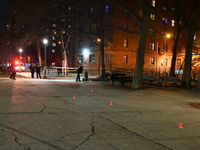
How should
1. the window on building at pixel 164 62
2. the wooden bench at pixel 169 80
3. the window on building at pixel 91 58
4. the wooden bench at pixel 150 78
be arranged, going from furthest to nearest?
the window on building at pixel 164 62, the window on building at pixel 91 58, the wooden bench at pixel 150 78, the wooden bench at pixel 169 80

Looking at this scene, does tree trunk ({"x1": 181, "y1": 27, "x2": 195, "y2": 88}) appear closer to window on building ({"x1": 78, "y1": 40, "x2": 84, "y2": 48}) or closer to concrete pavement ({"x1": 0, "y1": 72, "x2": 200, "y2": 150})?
concrete pavement ({"x1": 0, "y1": 72, "x2": 200, "y2": 150})

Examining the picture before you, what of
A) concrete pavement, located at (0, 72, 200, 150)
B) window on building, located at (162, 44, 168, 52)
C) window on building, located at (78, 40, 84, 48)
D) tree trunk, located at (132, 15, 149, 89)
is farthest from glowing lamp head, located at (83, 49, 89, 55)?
concrete pavement, located at (0, 72, 200, 150)

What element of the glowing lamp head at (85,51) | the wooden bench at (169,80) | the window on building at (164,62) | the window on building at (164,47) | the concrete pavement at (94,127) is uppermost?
the window on building at (164,47)

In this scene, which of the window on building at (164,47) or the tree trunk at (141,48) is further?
the window on building at (164,47)

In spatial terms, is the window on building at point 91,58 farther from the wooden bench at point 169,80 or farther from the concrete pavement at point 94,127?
the concrete pavement at point 94,127

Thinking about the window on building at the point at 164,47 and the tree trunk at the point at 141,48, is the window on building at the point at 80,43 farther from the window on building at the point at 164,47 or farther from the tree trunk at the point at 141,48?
the tree trunk at the point at 141,48

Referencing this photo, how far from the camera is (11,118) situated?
7102mm

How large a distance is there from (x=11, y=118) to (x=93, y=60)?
3555 cm

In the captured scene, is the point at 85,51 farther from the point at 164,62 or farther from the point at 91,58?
the point at 164,62

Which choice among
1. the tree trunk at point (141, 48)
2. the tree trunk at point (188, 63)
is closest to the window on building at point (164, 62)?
the tree trunk at point (188, 63)

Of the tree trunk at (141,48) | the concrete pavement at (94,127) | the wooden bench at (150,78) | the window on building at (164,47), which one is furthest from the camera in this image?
the window on building at (164,47)

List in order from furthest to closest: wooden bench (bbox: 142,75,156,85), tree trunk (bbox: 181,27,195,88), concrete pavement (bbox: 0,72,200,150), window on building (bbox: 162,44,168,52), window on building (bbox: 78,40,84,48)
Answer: window on building (bbox: 162,44,168,52) < window on building (bbox: 78,40,84,48) < tree trunk (bbox: 181,27,195,88) < wooden bench (bbox: 142,75,156,85) < concrete pavement (bbox: 0,72,200,150)

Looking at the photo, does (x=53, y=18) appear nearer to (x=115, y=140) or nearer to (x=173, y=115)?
(x=173, y=115)

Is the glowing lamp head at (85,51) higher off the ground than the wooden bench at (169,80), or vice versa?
the glowing lamp head at (85,51)
